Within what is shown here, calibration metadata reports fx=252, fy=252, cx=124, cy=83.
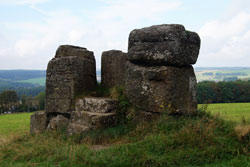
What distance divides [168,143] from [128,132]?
5.49 ft

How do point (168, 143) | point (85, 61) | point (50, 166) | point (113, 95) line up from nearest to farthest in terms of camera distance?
point (50, 166) < point (168, 143) < point (113, 95) < point (85, 61)

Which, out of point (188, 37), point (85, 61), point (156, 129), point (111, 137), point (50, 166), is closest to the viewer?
point (50, 166)

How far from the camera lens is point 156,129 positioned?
642cm

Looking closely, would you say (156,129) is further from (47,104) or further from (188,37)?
(47,104)

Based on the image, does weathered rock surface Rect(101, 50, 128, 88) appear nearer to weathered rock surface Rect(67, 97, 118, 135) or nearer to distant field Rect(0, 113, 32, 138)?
weathered rock surface Rect(67, 97, 118, 135)

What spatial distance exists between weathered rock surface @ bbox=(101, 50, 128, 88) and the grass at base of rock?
7.57ft

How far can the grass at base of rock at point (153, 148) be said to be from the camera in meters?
5.06

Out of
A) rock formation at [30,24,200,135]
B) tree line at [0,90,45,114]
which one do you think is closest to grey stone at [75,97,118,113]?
rock formation at [30,24,200,135]

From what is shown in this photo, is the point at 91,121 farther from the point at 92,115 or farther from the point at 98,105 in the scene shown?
the point at 98,105

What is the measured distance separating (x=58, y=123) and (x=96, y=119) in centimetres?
227

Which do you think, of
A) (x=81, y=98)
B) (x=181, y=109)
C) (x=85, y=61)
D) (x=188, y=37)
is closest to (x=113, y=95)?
(x=81, y=98)

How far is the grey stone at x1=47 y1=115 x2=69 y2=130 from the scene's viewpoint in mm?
8627

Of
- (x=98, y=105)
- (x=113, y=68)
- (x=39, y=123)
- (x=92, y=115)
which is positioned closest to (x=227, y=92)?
(x=113, y=68)

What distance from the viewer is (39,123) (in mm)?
9672
